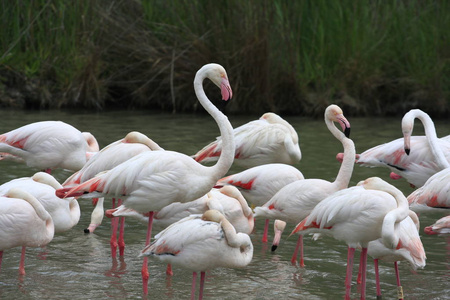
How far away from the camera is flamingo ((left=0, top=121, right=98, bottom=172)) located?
21.5 ft

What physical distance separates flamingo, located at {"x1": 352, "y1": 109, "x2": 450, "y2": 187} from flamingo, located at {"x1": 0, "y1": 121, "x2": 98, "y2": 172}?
255cm

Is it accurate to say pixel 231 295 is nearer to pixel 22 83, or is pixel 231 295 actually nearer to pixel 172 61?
pixel 172 61

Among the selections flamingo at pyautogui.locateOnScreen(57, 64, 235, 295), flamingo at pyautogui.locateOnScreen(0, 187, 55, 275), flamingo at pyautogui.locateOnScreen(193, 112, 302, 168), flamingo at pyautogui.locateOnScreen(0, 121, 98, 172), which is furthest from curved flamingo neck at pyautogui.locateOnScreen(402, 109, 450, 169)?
flamingo at pyautogui.locateOnScreen(0, 187, 55, 275)

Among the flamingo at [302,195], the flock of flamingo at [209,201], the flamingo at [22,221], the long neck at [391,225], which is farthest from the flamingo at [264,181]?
the flamingo at [22,221]

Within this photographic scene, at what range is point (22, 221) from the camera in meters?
4.59

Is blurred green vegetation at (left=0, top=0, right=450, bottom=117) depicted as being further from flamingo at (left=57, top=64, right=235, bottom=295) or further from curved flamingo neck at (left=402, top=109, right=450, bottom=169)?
flamingo at (left=57, top=64, right=235, bottom=295)

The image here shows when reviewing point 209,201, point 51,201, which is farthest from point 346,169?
point 51,201

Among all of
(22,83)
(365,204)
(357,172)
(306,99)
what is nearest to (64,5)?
(22,83)

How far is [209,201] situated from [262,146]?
1.88m

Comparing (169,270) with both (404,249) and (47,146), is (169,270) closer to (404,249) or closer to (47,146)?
(404,249)

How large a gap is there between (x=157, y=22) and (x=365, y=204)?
8745mm

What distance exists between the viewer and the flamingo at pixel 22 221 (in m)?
4.54

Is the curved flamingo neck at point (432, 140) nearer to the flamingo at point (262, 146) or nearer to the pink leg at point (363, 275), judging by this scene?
the flamingo at point (262, 146)

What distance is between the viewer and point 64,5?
12.1 meters
